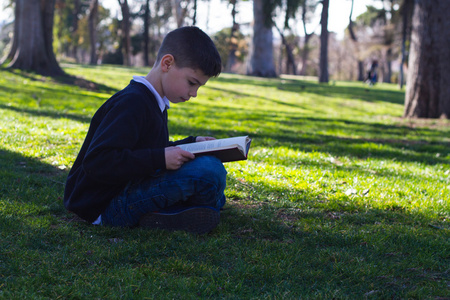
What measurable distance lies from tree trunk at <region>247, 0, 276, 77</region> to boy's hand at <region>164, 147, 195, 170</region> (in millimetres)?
26857

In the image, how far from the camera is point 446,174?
5.66 metres

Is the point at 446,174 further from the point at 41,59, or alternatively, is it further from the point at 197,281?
the point at 41,59

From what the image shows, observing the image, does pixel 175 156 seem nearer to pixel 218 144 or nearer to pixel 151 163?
pixel 151 163

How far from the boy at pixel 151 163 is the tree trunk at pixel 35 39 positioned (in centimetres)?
1336

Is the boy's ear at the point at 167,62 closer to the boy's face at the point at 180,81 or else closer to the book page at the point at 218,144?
the boy's face at the point at 180,81

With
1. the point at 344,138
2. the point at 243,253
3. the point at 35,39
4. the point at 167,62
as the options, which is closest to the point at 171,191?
the point at 243,253

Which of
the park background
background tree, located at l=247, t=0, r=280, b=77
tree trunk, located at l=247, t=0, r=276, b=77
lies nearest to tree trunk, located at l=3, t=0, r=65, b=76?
the park background

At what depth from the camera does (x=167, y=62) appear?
3.06m

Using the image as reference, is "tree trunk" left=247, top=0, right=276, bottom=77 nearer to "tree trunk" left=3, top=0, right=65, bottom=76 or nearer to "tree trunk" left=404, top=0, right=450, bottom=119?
"tree trunk" left=3, top=0, right=65, bottom=76

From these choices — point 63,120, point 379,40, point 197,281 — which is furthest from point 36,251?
point 379,40

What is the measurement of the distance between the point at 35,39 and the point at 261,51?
669 inches

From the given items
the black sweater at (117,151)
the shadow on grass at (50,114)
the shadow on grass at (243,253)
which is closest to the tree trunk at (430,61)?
the shadow on grass at (50,114)

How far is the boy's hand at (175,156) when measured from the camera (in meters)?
2.83

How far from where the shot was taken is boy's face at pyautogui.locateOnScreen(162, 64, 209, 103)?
3.08m
